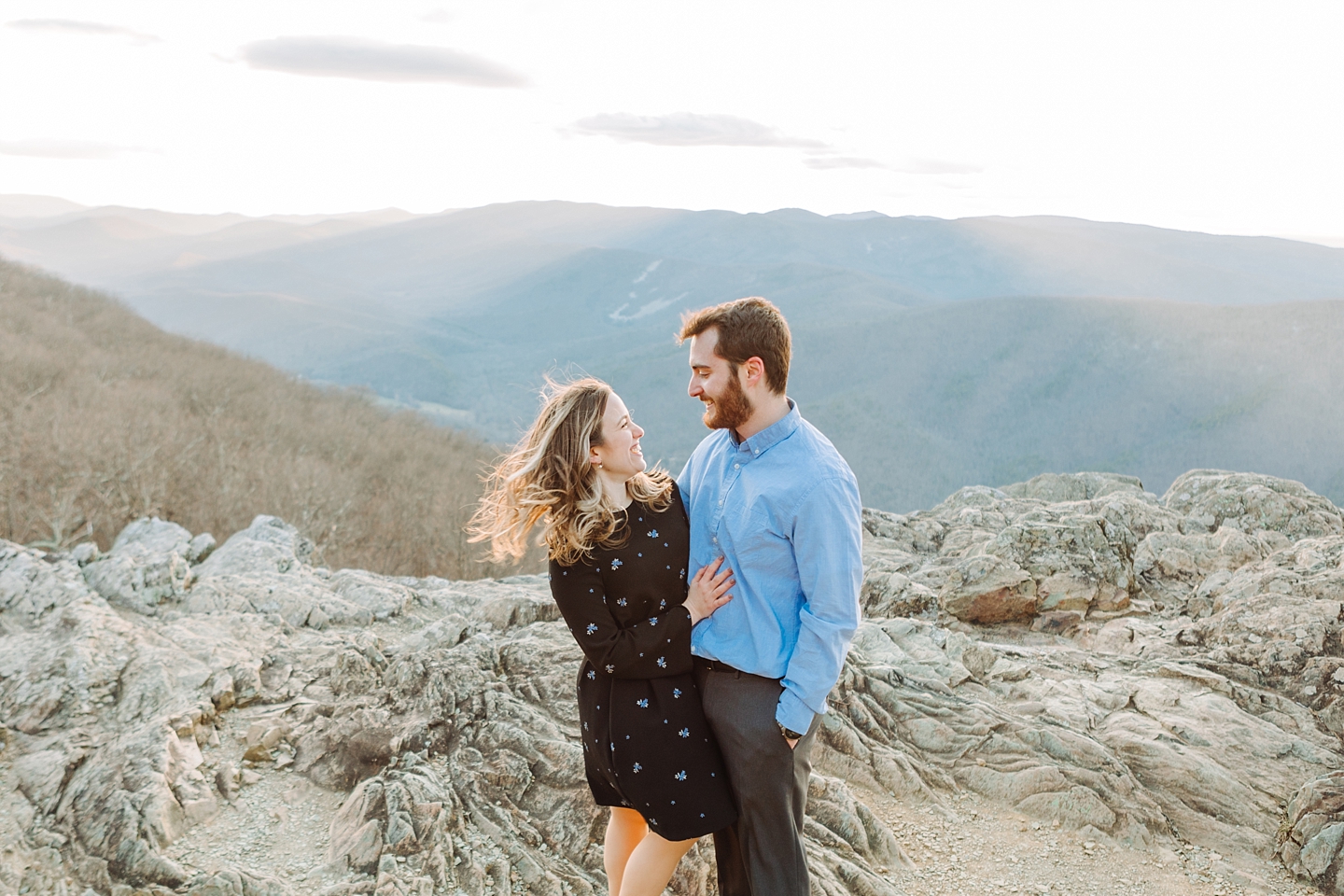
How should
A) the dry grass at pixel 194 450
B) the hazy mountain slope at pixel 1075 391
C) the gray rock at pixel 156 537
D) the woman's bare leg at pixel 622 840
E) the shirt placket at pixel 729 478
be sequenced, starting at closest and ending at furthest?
the shirt placket at pixel 729 478 → the woman's bare leg at pixel 622 840 → the gray rock at pixel 156 537 → the dry grass at pixel 194 450 → the hazy mountain slope at pixel 1075 391

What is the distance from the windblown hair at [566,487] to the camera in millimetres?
4020

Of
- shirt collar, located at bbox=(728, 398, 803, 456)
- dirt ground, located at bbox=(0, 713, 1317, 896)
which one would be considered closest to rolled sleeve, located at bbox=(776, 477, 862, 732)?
shirt collar, located at bbox=(728, 398, 803, 456)

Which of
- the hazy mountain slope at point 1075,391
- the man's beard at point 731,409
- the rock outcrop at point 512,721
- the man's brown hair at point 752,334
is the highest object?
the man's brown hair at point 752,334

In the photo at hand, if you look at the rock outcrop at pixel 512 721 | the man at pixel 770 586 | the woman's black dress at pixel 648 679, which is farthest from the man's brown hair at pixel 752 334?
the rock outcrop at pixel 512 721

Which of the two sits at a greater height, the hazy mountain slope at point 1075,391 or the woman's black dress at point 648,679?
the woman's black dress at point 648,679

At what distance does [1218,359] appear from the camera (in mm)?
129125

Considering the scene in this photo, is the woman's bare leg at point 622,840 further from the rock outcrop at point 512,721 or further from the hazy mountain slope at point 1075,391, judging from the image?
the hazy mountain slope at point 1075,391

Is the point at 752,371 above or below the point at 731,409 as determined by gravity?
above

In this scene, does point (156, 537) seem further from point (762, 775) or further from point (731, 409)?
point (762, 775)

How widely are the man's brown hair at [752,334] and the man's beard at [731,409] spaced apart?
81 mm

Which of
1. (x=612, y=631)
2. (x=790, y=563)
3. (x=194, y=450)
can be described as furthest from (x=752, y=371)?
(x=194, y=450)

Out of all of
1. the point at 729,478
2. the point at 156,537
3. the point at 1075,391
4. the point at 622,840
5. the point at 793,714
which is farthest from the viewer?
the point at 1075,391

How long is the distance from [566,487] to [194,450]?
46609mm

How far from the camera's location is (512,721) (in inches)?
270
